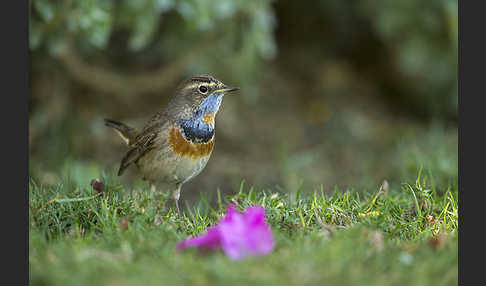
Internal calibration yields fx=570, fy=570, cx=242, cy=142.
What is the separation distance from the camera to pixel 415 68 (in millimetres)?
8445

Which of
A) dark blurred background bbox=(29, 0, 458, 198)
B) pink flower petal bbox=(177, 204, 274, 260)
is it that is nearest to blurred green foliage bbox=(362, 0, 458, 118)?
dark blurred background bbox=(29, 0, 458, 198)

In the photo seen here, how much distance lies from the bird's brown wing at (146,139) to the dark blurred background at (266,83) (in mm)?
608

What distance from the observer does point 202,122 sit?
4.98 metres

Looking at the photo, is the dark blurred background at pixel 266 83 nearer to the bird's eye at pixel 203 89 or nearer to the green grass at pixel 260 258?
the bird's eye at pixel 203 89

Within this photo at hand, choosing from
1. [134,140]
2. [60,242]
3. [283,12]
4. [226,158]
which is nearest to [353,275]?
[60,242]

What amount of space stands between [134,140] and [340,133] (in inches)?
155

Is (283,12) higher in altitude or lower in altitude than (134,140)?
higher

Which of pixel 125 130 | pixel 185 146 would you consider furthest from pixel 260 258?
pixel 125 130

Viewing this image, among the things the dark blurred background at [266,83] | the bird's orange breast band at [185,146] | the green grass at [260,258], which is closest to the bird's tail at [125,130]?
the dark blurred background at [266,83]

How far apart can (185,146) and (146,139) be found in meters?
0.59

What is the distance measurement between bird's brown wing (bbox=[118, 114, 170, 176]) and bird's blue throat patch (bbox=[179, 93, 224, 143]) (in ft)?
0.78

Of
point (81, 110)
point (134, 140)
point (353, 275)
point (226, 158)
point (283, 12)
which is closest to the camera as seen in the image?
point (353, 275)

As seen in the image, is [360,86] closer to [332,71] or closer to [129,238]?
[332,71]

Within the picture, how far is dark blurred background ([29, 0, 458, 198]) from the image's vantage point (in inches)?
258
